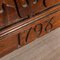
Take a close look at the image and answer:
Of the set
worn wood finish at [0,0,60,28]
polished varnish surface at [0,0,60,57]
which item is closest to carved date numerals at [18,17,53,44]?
polished varnish surface at [0,0,60,57]

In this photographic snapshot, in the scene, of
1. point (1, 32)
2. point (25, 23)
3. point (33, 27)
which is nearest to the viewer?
point (1, 32)

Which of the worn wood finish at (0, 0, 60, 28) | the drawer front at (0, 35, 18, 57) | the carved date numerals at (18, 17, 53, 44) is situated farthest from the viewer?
the carved date numerals at (18, 17, 53, 44)

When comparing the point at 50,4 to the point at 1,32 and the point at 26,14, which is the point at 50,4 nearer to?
the point at 26,14

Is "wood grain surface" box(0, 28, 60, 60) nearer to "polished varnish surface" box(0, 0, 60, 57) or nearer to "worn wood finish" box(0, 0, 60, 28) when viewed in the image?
"polished varnish surface" box(0, 0, 60, 57)

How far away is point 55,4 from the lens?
1276 millimetres

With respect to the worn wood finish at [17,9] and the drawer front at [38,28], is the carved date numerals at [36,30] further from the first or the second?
the worn wood finish at [17,9]

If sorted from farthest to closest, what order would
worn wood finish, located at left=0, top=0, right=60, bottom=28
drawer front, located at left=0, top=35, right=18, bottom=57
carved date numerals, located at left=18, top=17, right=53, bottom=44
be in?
1. carved date numerals, located at left=18, top=17, right=53, bottom=44
2. drawer front, located at left=0, top=35, right=18, bottom=57
3. worn wood finish, located at left=0, top=0, right=60, bottom=28

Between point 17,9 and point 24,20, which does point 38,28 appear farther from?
point 17,9

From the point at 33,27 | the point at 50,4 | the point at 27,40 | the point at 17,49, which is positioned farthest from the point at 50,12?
the point at 17,49

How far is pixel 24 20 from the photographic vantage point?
1.12 m

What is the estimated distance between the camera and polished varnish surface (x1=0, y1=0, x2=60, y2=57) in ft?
3.33

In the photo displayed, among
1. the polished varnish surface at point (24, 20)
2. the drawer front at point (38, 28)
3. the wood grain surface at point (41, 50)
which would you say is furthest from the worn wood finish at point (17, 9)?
the wood grain surface at point (41, 50)

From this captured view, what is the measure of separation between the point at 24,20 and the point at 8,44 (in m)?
0.21

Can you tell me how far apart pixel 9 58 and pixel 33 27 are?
30cm
